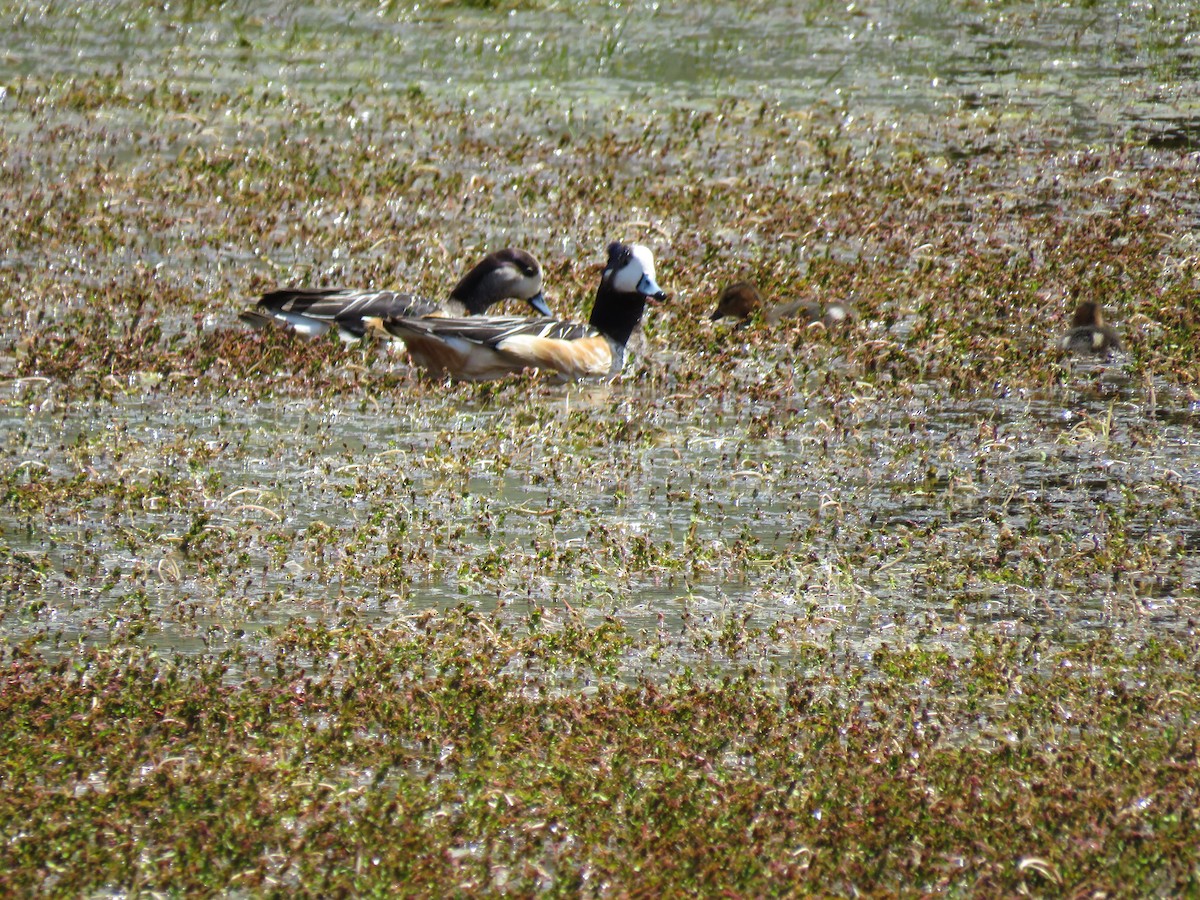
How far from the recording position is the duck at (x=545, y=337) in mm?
11109

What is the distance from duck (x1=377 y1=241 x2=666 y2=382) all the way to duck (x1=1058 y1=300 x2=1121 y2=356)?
7.95 feet

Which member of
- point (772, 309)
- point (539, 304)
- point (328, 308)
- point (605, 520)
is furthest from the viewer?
point (539, 304)

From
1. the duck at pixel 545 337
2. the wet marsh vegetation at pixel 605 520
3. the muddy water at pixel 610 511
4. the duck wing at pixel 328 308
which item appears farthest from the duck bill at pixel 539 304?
the muddy water at pixel 610 511

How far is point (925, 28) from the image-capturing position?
73.8 ft

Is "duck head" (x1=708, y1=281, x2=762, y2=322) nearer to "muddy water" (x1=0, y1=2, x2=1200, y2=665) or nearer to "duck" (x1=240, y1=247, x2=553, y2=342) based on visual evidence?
"duck" (x1=240, y1=247, x2=553, y2=342)

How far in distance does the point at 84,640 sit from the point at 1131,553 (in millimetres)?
4251

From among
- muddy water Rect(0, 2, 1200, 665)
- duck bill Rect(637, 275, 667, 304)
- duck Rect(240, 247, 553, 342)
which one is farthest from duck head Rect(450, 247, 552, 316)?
muddy water Rect(0, 2, 1200, 665)

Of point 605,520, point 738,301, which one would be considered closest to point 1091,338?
point 738,301

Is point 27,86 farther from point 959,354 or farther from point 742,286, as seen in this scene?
point 959,354

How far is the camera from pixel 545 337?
1148cm

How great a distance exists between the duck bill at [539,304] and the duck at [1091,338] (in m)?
3.17

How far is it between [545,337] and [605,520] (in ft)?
9.56

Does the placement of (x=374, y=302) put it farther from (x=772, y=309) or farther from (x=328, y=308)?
(x=772, y=309)

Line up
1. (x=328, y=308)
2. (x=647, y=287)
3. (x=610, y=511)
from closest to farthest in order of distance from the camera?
(x=610, y=511)
(x=328, y=308)
(x=647, y=287)
